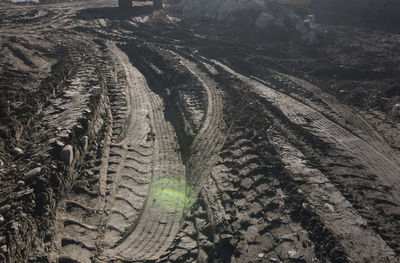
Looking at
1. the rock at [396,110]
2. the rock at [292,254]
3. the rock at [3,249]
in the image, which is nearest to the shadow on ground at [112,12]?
the rock at [396,110]

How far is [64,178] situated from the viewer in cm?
597

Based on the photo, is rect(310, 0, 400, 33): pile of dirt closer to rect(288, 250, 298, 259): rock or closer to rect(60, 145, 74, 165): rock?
rect(288, 250, 298, 259): rock

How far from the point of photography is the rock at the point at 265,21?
1819 cm

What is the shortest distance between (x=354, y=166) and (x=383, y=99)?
16.5 ft

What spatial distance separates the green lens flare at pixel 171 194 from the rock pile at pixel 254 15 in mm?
13558

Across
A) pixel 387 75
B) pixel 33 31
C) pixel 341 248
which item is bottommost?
pixel 341 248

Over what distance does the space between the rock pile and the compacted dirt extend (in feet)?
15.8

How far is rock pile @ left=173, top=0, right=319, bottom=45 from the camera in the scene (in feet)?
58.4

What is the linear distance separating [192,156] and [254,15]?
48.7 ft

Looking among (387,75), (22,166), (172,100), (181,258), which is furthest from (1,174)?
(387,75)

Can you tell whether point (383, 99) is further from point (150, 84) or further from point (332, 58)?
point (150, 84)

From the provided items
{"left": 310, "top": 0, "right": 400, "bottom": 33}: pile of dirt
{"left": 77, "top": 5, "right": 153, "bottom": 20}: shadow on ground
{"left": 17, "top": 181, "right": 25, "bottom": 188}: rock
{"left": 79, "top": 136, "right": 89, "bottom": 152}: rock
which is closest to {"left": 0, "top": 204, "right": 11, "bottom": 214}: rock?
{"left": 17, "top": 181, "right": 25, "bottom": 188}: rock

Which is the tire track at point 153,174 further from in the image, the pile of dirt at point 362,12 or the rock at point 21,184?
the pile of dirt at point 362,12

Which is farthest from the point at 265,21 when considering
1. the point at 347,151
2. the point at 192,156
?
the point at 192,156
